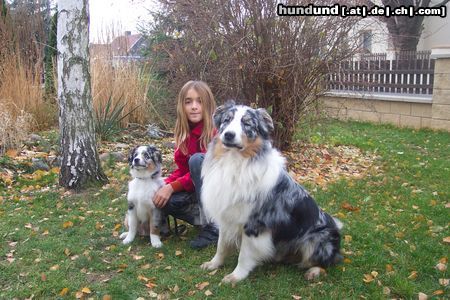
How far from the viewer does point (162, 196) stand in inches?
151

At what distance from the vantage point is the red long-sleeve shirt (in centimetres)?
393

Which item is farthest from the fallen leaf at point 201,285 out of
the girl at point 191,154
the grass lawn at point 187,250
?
the girl at point 191,154

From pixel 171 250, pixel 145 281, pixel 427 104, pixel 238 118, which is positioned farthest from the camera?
pixel 427 104

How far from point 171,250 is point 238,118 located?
151 centimetres

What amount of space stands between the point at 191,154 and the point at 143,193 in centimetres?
56

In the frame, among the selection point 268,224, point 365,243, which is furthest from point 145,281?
point 365,243

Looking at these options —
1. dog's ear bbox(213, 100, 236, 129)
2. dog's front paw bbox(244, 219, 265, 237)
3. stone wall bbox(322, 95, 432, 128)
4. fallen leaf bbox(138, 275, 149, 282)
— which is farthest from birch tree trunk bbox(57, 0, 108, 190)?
stone wall bbox(322, 95, 432, 128)

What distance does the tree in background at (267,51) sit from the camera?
6.21m

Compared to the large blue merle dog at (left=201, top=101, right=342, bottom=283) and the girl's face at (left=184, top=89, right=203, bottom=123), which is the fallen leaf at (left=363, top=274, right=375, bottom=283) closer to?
the large blue merle dog at (left=201, top=101, right=342, bottom=283)

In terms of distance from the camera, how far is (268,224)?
10.4 feet

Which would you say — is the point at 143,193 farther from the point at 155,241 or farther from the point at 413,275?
the point at 413,275

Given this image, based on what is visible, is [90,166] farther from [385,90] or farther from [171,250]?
[385,90]

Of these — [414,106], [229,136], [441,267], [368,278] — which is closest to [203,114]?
[229,136]

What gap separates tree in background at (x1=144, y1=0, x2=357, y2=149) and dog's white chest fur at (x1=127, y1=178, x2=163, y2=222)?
2.93 metres
